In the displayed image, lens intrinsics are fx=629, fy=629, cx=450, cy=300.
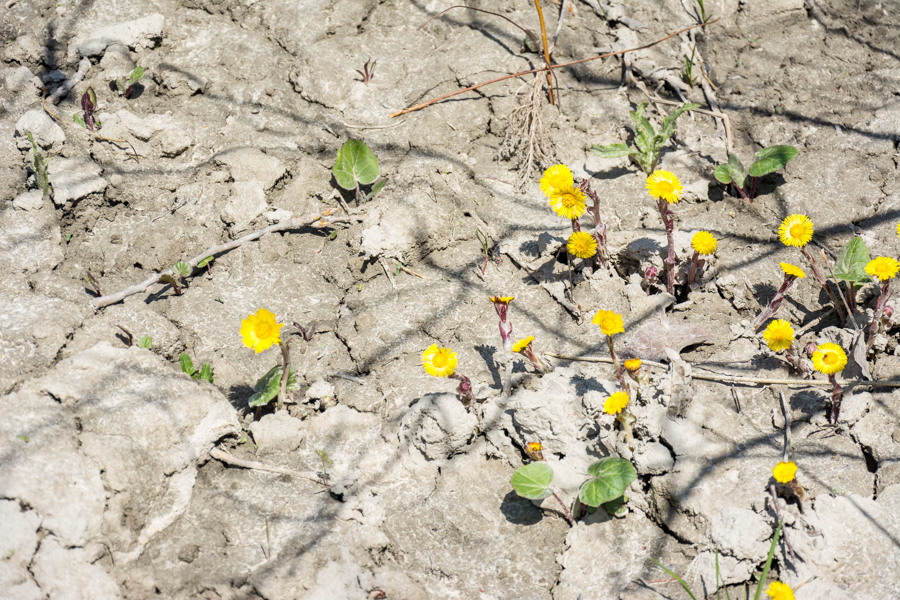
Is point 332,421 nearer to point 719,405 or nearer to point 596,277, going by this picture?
point 596,277

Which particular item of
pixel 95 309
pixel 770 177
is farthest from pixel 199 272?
pixel 770 177

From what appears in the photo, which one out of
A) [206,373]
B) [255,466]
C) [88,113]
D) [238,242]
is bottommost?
[255,466]

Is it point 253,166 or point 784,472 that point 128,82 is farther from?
point 784,472

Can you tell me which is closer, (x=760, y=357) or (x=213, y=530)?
(x=213, y=530)

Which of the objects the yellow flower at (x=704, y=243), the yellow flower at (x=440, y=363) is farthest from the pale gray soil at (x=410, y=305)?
the yellow flower at (x=704, y=243)

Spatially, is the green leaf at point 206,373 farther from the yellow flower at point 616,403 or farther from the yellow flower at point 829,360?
the yellow flower at point 829,360

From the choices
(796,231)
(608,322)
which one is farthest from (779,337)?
(608,322)
